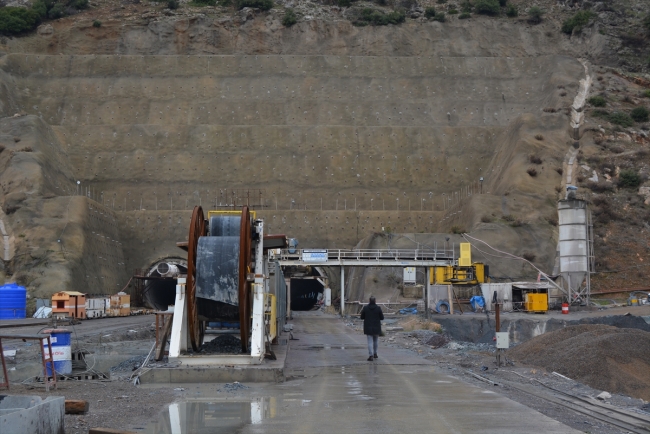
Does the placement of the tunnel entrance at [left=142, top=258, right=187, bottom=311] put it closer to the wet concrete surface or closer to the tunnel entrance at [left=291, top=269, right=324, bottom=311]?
the tunnel entrance at [left=291, top=269, right=324, bottom=311]

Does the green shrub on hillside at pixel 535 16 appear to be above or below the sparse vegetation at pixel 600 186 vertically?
above

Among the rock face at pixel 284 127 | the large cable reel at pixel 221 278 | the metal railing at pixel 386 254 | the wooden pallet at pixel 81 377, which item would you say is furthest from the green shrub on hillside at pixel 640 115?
the wooden pallet at pixel 81 377

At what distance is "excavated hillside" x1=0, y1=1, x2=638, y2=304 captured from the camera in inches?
2478

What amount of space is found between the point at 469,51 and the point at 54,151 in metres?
46.2

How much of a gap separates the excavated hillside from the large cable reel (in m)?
36.7

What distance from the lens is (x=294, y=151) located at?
260 feet

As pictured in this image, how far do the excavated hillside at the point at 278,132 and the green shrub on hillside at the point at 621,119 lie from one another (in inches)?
118

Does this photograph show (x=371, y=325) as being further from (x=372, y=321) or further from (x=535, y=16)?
(x=535, y=16)

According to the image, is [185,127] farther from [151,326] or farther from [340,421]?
[340,421]

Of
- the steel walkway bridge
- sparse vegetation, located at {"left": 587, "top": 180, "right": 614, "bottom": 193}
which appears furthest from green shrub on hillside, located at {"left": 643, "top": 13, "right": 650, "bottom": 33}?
the steel walkway bridge

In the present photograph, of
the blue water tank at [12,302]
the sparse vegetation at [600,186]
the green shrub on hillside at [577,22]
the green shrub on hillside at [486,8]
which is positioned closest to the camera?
the blue water tank at [12,302]

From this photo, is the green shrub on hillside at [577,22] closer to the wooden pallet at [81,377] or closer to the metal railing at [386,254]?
the metal railing at [386,254]

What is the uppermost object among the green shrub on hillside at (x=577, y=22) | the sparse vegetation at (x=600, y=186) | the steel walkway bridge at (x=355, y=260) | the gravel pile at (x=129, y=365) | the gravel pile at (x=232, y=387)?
the green shrub on hillside at (x=577, y=22)

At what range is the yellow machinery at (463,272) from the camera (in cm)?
4947
